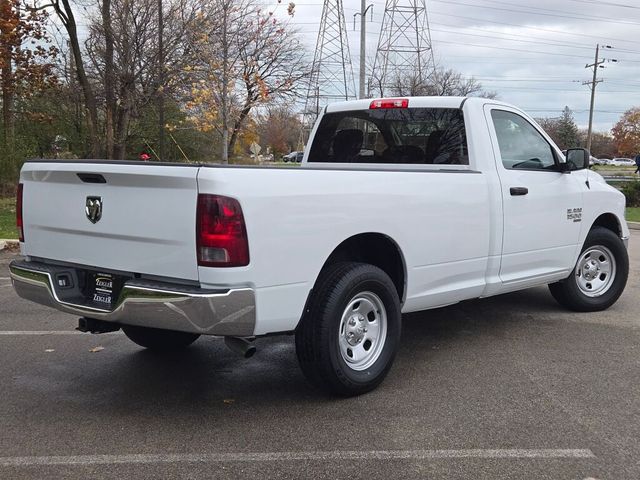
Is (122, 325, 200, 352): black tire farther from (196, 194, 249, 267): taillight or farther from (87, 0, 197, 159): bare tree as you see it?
(87, 0, 197, 159): bare tree

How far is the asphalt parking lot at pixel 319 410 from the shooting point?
131 inches

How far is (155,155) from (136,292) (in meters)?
25.2

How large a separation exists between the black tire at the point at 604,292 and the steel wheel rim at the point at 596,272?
28mm

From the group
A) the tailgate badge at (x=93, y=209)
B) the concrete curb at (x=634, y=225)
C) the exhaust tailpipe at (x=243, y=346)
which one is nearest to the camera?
the exhaust tailpipe at (x=243, y=346)

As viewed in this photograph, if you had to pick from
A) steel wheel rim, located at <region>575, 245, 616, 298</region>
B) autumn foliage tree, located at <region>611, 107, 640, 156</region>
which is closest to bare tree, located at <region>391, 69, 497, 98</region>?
steel wheel rim, located at <region>575, 245, 616, 298</region>

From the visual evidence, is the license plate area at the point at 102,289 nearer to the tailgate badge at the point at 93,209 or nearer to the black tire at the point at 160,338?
the tailgate badge at the point at 93,209

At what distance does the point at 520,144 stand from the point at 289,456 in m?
3.60

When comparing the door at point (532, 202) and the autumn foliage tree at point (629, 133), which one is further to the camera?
the autumn foliage tree at point (629, 133)

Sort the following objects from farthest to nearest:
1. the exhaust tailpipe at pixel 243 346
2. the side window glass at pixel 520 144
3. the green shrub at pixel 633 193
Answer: the green shrub at pixel 633 193
the side window glass at pixel 520 144
the exhaust tailpipe at pixel 243 346

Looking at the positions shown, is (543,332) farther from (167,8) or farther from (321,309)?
(167,8)

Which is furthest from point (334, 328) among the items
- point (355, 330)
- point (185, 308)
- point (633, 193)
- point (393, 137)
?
point (633, 193)

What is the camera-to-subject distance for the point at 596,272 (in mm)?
6660

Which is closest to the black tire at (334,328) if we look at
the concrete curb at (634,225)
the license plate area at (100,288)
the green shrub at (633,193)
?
the license plate area at (100,288)

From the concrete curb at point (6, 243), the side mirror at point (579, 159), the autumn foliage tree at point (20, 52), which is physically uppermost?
the autumn foliage tree at point (20, 52)
